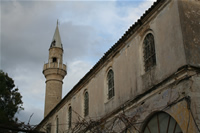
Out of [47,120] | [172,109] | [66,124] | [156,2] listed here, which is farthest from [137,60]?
[47,120]

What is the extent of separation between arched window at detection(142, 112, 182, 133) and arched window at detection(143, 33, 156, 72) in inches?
79.5

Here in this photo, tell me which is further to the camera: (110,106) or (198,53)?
(110,106)

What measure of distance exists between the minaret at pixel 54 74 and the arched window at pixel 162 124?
18.1m

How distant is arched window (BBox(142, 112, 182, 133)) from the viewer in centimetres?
960

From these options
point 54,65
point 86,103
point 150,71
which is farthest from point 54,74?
point 150,71

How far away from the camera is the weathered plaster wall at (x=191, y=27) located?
960 cm

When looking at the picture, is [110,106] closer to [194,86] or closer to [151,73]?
[151,73]

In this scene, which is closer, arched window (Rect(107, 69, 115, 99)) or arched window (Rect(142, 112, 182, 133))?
arched window (Rect(142, 112, 182, 133))

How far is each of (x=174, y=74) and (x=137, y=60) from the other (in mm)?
2833

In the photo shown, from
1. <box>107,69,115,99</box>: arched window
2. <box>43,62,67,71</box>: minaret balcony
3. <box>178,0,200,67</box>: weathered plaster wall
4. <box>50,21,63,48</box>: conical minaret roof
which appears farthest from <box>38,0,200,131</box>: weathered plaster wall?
<box>50,21,63,48</box>: conical minaret roof

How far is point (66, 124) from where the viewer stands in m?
19.9

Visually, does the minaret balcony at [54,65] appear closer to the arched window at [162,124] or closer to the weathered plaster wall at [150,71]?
the weathered plaster wall at [150,71]

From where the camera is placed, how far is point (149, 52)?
38.4ft

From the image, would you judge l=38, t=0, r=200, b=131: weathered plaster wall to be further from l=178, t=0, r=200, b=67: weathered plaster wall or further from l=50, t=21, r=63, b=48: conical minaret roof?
l=50, t=21, r=63, b=48: conical minaret roof
